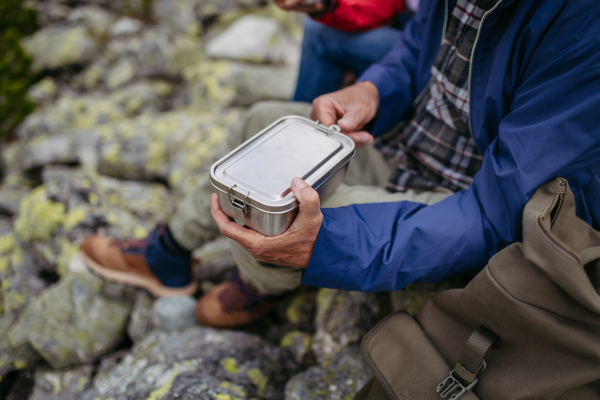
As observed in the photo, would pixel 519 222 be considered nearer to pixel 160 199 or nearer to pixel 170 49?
pixel 160 199

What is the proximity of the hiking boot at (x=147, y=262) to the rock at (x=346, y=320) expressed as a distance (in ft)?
3.41

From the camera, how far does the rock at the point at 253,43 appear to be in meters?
4.51

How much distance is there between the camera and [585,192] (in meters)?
1.42

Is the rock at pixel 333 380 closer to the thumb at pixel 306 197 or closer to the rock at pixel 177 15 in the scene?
the thumb at pixel 306 197

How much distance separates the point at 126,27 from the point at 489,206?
17.5 feet

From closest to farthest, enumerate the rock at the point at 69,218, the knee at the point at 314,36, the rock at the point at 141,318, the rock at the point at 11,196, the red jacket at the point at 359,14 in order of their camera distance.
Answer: the red jacket at the point at 359,14, the rock at the point at 141,318, the knee at the point at 314,36, the rock at the point at 69,218, the rock at the point at 11,196

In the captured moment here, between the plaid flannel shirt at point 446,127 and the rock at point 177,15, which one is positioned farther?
the rock at point 177,15

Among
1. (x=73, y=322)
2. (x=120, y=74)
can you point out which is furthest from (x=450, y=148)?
(x=120, y=74)

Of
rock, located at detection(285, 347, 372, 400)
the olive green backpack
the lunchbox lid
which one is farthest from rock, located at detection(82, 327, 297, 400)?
the lunchbox lid

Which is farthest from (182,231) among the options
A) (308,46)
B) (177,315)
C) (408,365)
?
(308,46)

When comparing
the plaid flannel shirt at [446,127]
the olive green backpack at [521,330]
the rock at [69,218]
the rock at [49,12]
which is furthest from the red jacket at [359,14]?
the rock at [49,12]

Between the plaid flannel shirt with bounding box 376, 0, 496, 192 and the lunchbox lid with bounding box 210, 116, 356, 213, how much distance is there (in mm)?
605

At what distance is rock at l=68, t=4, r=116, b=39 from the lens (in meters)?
4.85

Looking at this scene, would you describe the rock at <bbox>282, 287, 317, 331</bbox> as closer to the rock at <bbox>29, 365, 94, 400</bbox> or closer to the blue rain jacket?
the blue rain jacket
